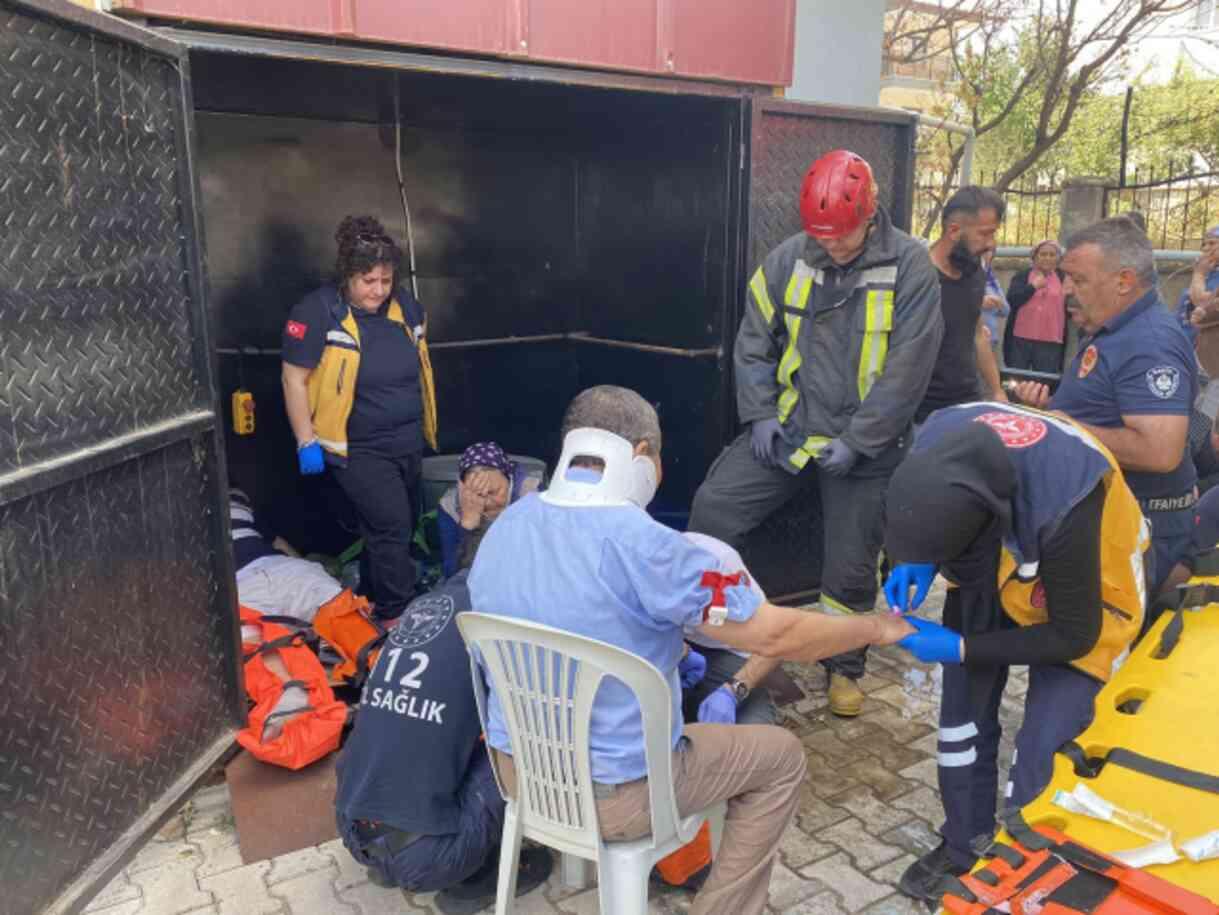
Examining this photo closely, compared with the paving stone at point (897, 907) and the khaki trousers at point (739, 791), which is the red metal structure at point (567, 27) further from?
the paving stone at point (897, 907)

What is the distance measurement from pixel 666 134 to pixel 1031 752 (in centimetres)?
353

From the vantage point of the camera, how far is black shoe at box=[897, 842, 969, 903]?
8.64 feet

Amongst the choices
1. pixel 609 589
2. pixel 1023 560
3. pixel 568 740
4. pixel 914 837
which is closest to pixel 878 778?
pixel 914 837

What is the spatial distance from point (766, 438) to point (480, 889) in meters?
1.95

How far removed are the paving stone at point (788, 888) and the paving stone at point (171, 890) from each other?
5.12 feet

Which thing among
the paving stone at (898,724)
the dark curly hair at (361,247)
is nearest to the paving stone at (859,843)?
the paving stone at (898,724)

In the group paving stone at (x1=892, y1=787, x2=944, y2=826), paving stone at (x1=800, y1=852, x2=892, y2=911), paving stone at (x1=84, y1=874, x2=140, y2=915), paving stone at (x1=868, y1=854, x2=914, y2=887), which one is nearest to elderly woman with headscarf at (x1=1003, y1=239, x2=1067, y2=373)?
paving stone at (x1=892, y1=787, x2=944, y2=826)

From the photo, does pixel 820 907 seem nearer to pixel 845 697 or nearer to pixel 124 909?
pixel 845 697

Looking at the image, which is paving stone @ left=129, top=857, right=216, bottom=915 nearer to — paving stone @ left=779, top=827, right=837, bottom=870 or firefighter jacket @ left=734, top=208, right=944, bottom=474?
paving stone @ left=779, top=827, right=837, bottom=870

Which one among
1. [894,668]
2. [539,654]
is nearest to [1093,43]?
[894,668]

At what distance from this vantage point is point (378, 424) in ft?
13.9

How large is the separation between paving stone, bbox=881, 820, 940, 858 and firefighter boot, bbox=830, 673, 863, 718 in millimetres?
678

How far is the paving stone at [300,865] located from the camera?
2.80 m

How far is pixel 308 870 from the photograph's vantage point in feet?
9.27
